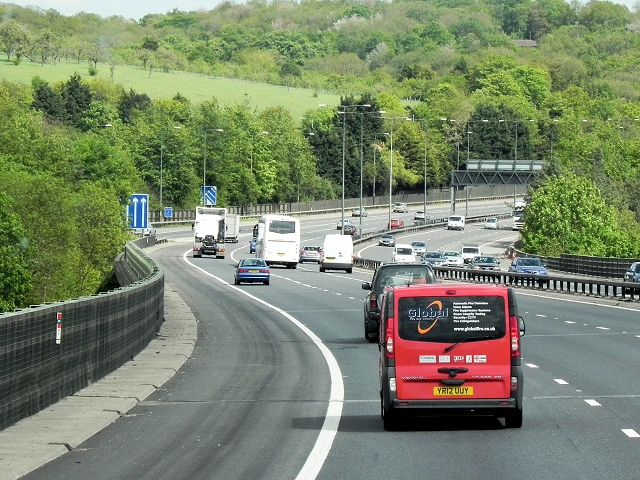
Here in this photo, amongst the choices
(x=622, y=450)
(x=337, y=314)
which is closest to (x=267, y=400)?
(x=622, y=450)

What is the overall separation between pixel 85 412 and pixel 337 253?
61710 mm

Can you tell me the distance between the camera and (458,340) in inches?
623

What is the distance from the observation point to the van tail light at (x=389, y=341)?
623 inches

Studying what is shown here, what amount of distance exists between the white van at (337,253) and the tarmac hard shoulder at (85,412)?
50.0 metres

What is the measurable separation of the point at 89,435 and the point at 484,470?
504 cm

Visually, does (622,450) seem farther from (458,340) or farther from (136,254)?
(136,254)

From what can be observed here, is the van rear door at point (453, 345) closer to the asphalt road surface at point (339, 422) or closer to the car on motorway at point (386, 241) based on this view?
the asphalt road surface at point (339, 422)

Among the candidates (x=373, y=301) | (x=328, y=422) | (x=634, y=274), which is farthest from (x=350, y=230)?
(x=328, y=422)

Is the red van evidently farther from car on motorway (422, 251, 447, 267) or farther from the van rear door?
car on motorway (422, 251, 447, 267)

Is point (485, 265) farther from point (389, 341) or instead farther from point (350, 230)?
point (389, 341)

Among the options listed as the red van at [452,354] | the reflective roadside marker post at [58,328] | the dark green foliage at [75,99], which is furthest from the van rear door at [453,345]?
the dark green foliage at [75,99]

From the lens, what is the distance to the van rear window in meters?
15.8

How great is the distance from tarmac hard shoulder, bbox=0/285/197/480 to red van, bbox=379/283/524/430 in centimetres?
365

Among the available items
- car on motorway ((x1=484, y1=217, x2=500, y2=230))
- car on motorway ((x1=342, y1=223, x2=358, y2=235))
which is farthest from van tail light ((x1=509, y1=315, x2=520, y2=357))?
car on motorway ((x1=484, y1=217, x2=500, y2=230))
